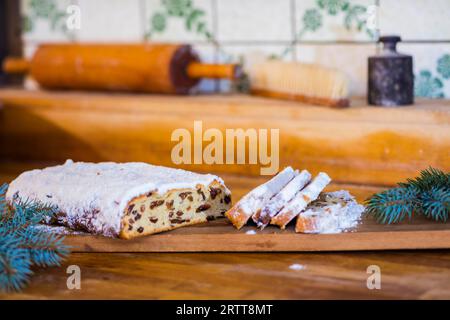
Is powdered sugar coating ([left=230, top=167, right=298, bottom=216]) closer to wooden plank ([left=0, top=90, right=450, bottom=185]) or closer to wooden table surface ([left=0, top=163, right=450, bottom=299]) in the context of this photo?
wooden table surface ([left=0, top=163, right=450, bottom=299])

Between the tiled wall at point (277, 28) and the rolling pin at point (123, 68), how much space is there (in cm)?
16

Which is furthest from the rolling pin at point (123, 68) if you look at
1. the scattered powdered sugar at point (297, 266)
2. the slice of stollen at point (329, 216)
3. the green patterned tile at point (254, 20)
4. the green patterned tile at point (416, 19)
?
the scattered powdered sugar at point (297, 266)

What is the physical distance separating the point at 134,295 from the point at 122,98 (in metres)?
1.10

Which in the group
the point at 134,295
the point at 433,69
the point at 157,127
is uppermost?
the point at 433,69

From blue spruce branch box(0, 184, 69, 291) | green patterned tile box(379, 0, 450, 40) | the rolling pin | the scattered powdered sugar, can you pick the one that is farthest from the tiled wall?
blue spruce branch box(0, 184, 69, 291)

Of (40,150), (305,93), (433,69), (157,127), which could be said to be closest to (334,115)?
(305,93)

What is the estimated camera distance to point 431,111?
6.04ft

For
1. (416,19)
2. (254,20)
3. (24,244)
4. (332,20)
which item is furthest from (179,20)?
(24,244)

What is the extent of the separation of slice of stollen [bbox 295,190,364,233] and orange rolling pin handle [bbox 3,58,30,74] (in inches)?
54.9

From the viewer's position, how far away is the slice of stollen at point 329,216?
143 centimetres

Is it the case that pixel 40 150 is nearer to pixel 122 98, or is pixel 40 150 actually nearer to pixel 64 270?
pixel 122 98

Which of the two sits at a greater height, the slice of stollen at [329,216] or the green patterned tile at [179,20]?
the green patterned tile at [179,20]

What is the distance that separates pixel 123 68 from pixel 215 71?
0.28 metres

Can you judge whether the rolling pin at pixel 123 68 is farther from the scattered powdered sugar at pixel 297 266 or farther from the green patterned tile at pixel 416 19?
the scattered powdered sugar at pixel 297 266
